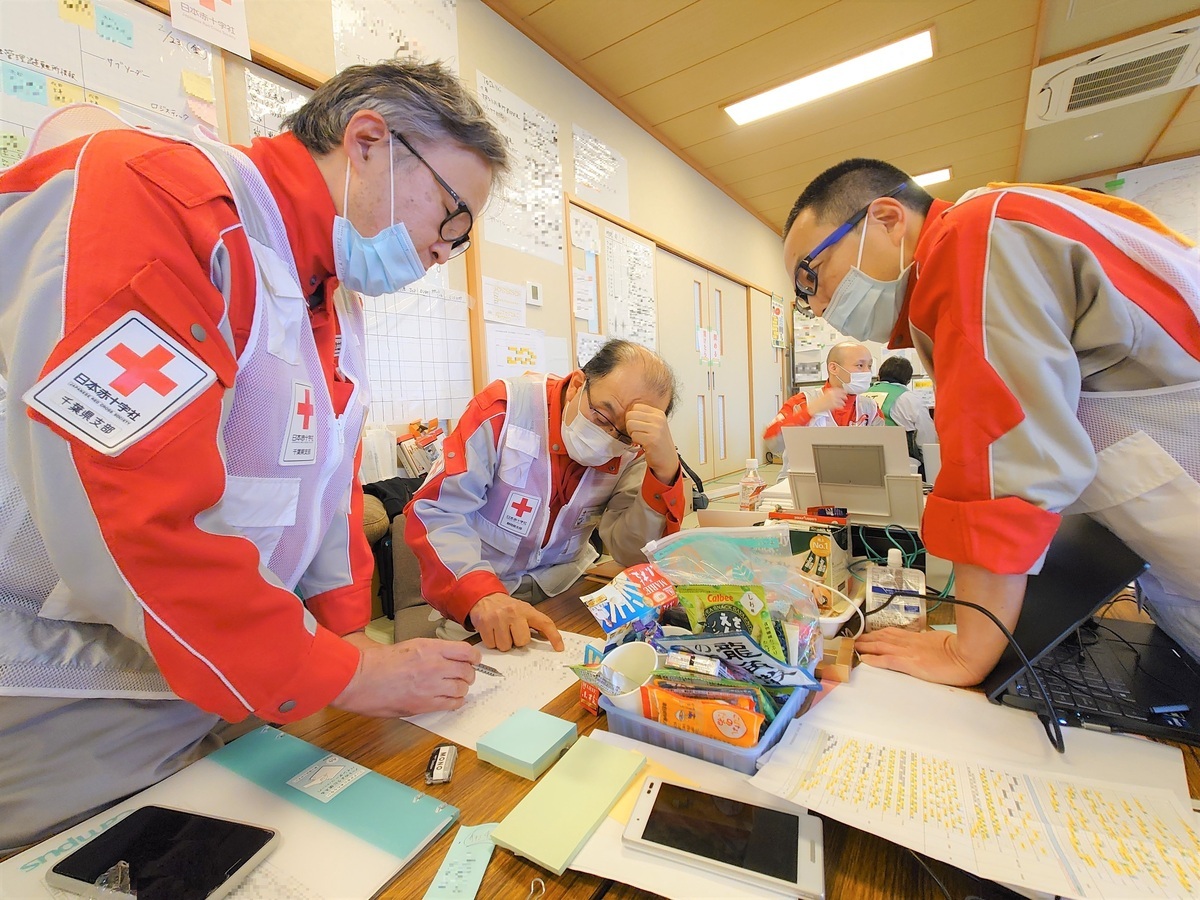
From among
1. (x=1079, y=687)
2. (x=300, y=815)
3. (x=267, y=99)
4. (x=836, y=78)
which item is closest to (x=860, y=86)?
(x=836, y=78)

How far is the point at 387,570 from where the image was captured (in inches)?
66.9

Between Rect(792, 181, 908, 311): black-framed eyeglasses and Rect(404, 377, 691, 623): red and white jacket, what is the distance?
0.56 metres

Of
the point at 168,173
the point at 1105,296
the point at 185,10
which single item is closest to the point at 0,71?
the point at 185,10

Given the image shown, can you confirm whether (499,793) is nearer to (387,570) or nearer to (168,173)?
(168,173)

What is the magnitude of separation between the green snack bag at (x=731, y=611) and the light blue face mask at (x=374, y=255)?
2.31 ft

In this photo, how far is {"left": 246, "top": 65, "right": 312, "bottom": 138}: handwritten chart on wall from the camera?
157 centimetres

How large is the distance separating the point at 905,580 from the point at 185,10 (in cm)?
226

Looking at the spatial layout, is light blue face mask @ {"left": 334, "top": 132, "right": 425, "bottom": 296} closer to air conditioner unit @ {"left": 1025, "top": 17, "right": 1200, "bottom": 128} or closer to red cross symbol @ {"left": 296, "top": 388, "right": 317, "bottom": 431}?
red cross symbol @ {"left": 296, "top": 388, "right": 317, "bottom": 431}

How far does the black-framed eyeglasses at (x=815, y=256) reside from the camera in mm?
1058

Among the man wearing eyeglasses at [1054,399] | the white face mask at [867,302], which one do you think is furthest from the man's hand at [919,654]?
the white face mask at [867,302]

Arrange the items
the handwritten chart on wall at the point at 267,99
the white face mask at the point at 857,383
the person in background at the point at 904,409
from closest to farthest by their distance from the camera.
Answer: the handwritten chart on wall at the point at 267,99, the person in background at the point at 904,409, the white face mask at the point at 857,383

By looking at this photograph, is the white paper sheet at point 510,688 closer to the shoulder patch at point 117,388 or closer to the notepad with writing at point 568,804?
the notepad with writing at point 568,804

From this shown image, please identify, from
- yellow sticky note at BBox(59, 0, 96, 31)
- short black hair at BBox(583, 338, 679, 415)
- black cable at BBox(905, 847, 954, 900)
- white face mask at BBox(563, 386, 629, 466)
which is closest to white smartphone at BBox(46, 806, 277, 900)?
black cable at BBox(905, 847, 954, 900)

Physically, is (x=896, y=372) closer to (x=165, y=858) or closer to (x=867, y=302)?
(x=867, y=302)
